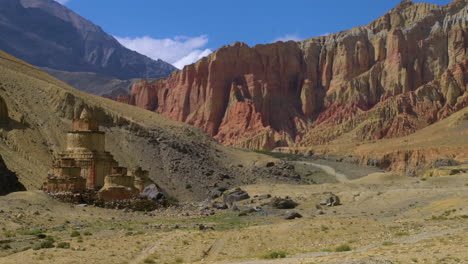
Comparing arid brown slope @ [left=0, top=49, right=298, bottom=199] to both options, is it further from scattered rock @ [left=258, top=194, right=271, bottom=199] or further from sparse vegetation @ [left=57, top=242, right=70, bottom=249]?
sparse vegetation @ [left=57, top=242, right=70, bottom=249]

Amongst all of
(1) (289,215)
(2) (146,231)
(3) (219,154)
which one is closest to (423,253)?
(2) (146,231)

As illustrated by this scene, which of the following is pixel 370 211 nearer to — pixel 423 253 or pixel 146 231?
pixel 146 231

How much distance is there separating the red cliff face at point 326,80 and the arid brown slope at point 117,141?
63.4 meters

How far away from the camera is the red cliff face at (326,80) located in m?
131

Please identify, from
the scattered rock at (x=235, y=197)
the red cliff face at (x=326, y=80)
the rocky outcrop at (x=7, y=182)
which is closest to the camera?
the rocky outcrop at (x=7, y=182)

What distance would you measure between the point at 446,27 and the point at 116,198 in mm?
123811

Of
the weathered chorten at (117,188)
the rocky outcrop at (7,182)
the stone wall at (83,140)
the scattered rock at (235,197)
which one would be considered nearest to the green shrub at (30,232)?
the rocky outcrop at (7,182)

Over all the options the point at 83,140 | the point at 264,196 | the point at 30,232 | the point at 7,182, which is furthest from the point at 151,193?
the point at 30,232

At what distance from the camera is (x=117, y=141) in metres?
59.2

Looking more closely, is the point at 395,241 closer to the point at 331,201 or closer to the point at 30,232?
the point at 30,232

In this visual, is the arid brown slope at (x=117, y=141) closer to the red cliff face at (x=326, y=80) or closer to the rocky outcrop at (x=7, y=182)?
the rocky outcrop at (x=7, y=182)

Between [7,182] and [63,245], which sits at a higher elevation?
[7,182]

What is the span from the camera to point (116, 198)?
38.4 m

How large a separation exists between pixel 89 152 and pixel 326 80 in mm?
118293
